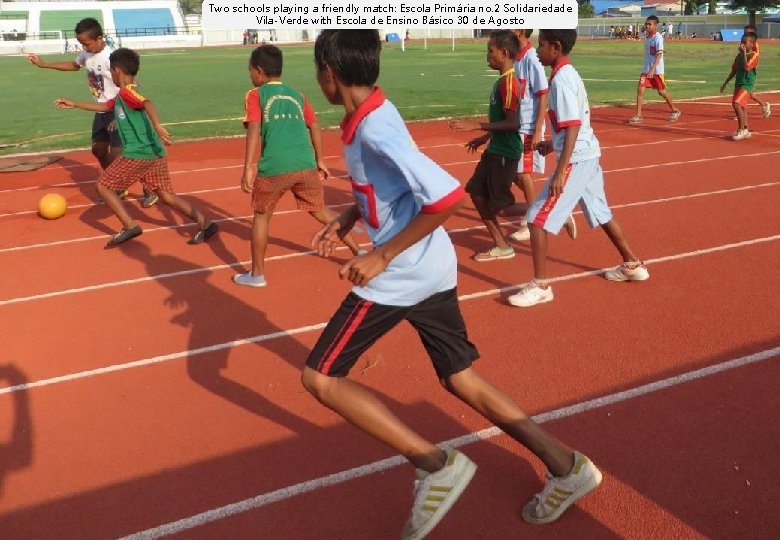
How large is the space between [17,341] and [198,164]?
6.90 m

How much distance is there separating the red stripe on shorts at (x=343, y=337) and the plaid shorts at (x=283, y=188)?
11.2 ft

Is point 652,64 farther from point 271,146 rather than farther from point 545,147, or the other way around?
point 271,146

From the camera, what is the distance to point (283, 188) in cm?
614

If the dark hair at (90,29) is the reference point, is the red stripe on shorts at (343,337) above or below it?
below

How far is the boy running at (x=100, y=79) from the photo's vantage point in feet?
28.8

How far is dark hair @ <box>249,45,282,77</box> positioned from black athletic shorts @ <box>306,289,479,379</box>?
3.42 metres

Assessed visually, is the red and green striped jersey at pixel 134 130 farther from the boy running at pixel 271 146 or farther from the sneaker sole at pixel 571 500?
the sneaker sole at pixel 571 500

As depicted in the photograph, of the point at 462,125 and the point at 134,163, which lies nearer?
the point at 462,125

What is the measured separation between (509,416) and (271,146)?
3.67m

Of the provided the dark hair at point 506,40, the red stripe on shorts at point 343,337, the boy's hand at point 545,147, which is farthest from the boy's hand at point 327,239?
the dark hair at point 506,40

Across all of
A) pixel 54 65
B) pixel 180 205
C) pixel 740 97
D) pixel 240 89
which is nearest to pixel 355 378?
pixel 180 205

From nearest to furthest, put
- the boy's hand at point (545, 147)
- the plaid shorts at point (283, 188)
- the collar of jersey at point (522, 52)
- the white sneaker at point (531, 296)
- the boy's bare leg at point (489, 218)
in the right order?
the white sneaker at point (531, 296), the boy's hand at point (545, 147), the plaid shorts at point (283, 188), the collar of jersey at point (522, 52), the boy's bare leg at point (489, 218)

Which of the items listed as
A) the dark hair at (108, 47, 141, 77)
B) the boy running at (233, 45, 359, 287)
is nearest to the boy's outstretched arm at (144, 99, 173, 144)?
the dark hair at (108, 47, 141, 77)

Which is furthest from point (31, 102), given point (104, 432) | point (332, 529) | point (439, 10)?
point (332, 529)
